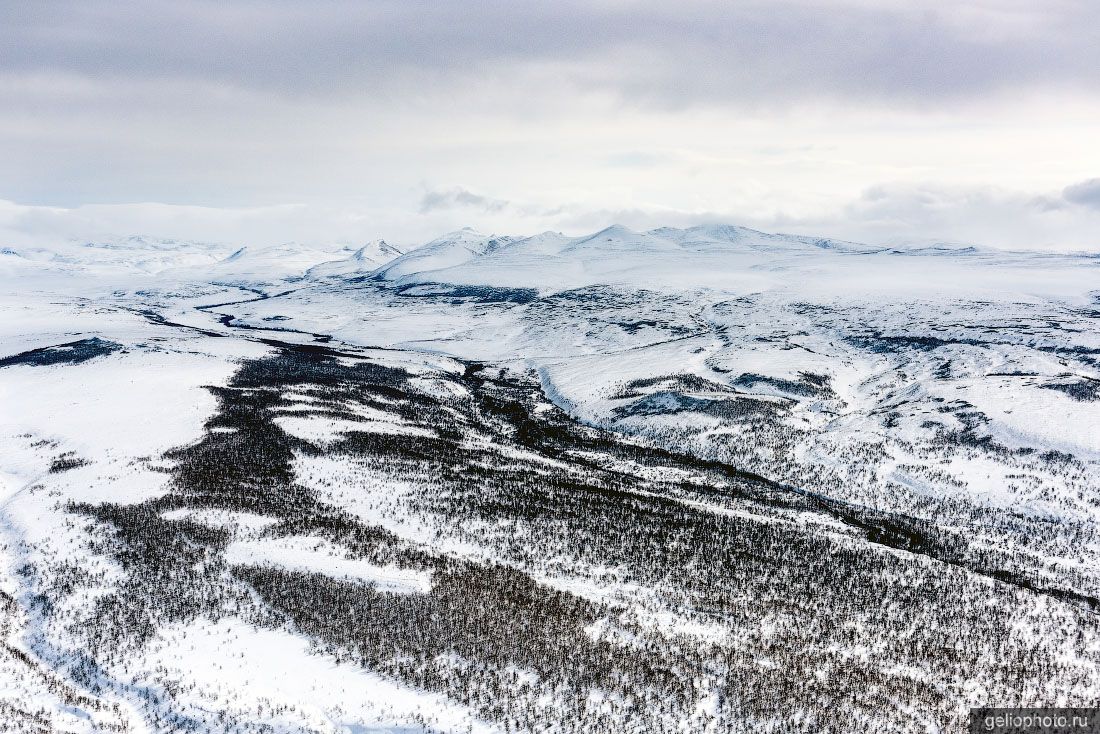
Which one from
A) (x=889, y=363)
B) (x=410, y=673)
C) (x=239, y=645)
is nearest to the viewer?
(x=410, y=673)

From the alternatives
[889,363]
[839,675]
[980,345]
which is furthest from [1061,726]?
[980,345]

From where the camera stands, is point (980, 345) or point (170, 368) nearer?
point (170, 368)

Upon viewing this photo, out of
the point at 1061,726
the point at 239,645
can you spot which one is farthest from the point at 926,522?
the point at 239,645

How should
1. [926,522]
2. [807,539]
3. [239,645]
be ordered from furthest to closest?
[926,522], [807,539], [239,645]

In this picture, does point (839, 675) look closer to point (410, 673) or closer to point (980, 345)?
point (410, 673)

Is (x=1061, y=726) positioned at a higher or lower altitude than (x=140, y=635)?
lower

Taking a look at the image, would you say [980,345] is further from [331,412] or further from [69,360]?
[69,360]
